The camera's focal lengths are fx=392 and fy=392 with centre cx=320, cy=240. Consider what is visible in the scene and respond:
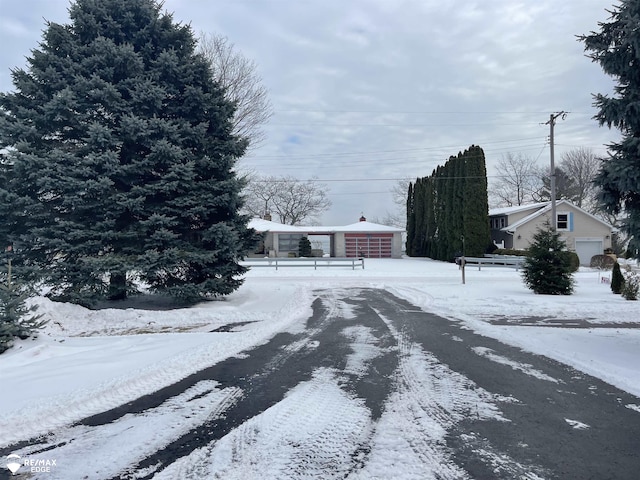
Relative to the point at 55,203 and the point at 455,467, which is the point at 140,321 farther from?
the point at 455,467

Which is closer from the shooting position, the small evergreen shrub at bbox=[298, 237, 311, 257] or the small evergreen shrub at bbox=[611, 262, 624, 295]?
the small evergreen shrub at bbox=[611, 262, 624, 295]

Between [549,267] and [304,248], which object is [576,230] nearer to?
[549,267]

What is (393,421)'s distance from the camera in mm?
3494

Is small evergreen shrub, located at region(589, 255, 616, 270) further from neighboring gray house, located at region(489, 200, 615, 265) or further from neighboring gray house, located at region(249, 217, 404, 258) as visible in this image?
neighboring gray house, located at region(249, 217, 404, 258)

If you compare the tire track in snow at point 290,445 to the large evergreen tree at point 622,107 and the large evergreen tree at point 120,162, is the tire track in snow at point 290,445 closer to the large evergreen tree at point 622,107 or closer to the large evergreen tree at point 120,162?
the large evergreen tree at point 622,107

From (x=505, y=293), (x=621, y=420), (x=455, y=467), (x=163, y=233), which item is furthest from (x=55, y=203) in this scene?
(x=505, y=293)

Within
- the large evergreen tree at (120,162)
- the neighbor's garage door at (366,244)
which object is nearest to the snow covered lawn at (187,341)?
the large evergreen tree at (120,162)

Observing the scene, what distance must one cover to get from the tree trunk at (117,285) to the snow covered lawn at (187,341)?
111 cm

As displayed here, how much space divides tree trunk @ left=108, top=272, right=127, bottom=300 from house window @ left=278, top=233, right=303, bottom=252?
2697 centimetres

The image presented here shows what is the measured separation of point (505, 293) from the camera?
43.5ft

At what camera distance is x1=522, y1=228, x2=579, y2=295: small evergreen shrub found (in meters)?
13.1

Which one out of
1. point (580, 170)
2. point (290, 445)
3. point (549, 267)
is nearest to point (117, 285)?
point (290, 445)

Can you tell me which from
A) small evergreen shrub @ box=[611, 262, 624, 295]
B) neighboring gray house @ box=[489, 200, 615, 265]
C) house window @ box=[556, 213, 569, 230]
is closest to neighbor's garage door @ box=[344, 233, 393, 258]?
neighboring gray house @ box=[489, 200, 615, 265]

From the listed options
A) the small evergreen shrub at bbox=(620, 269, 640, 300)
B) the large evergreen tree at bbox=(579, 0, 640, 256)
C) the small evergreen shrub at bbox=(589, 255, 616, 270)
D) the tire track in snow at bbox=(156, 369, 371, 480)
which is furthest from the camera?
the small evergreen shrub at bbox=(589, 255, 616, 270)
